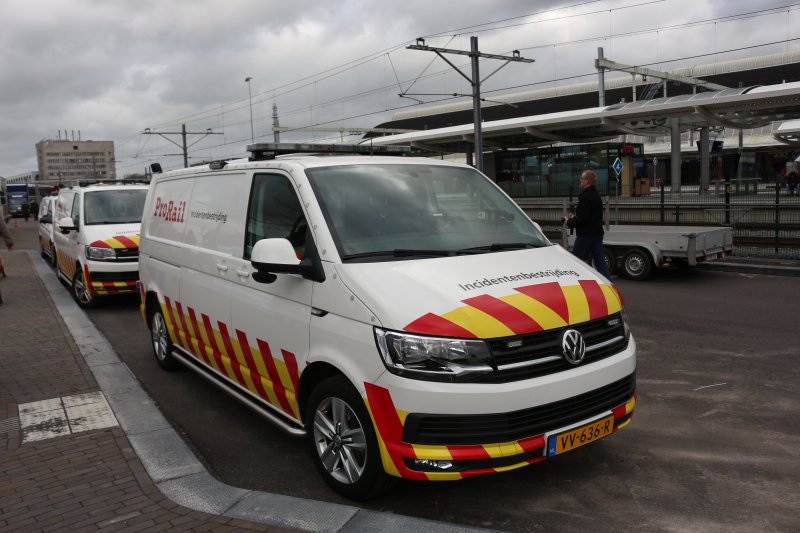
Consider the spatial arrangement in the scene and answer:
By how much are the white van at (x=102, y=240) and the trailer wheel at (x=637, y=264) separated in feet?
27.3

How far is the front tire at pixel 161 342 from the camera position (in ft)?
21.2

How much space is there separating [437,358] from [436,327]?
0.49 feet

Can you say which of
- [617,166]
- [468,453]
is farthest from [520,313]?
[617,166]

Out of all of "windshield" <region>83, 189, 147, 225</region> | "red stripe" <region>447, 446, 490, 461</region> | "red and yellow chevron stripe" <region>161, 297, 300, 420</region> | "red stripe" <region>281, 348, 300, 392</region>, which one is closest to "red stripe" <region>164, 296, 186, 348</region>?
"red and yellow chevron stripe" <region>161, 297, 300, 420</region>

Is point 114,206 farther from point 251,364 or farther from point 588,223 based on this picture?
point 251,364

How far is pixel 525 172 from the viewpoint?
100 feet

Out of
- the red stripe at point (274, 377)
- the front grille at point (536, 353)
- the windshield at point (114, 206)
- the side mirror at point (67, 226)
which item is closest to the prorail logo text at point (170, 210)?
the red stripe at point (274, 377)

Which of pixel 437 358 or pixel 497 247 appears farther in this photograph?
pixel 497 247

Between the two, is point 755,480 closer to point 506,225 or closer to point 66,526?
point 506,225

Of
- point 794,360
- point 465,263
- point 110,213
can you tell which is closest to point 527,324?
point 465,263

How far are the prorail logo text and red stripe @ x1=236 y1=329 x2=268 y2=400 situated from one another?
1700mm

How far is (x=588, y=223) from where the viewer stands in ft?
31.9

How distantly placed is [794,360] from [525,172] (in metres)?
24.8

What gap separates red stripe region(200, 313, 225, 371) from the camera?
16.9 ft
